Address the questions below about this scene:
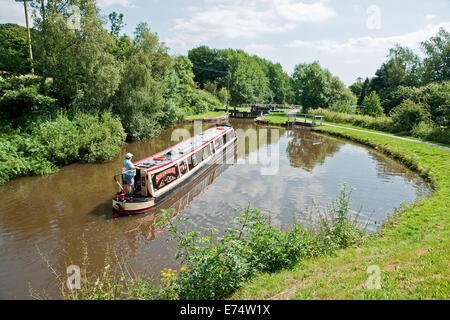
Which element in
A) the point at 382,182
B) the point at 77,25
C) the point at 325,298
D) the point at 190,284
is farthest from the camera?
the point at 77,25

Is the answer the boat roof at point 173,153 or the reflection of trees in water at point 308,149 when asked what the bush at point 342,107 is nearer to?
the reflection of trees in water at point 308,149

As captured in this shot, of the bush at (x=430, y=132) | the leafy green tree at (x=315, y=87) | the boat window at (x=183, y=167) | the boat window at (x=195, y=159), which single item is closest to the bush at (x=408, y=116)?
the bush at (x=430, y=132)

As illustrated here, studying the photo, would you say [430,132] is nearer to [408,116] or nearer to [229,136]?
[408,116]

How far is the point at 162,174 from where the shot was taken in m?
10.4

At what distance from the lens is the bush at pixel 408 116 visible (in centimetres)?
2171

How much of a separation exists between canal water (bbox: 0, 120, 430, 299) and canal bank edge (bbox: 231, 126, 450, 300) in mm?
1313

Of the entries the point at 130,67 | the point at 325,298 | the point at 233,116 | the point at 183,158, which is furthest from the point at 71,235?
the point at 233,116

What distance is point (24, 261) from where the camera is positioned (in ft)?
22.5

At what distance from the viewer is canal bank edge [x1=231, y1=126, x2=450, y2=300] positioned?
163 inches

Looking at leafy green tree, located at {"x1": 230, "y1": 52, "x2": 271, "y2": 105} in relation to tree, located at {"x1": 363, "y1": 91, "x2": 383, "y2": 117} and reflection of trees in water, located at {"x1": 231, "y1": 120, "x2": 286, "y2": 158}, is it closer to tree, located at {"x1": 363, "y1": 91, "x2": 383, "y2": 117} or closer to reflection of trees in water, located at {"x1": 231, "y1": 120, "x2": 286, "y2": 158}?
reflection of trees in water, located at {"x1": 231, "y1": 120, "x2": 286, "y2": 158}

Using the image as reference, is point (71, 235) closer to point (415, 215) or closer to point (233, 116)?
point (415, 215)

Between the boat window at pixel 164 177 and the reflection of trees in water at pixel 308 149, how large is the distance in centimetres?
735

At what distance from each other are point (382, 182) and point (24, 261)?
13.7m

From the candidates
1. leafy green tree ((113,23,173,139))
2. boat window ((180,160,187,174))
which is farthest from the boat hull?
leafy green tree ((113,23,173,139))
